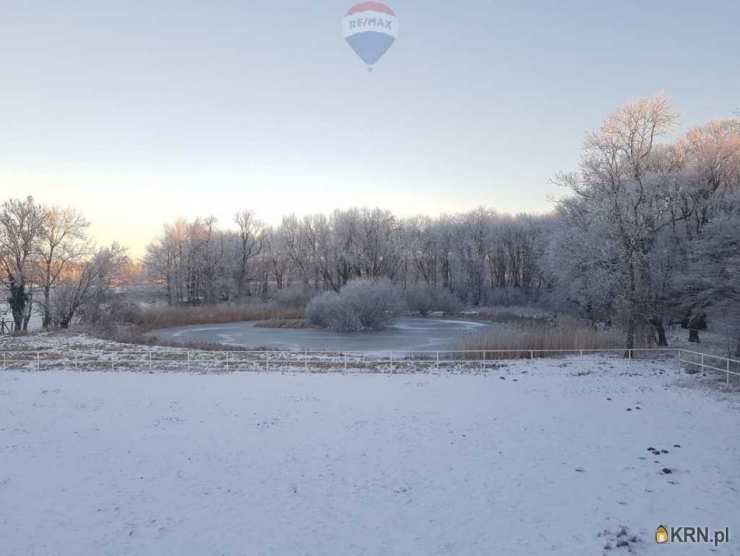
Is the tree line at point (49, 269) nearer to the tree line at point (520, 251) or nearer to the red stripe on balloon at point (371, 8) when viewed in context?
the tree line at point (520, 251)

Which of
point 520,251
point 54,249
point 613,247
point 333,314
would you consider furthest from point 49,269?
point 520,251

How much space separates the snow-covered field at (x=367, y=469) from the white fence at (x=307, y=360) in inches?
182

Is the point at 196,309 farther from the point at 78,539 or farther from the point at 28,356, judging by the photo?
the point at 78,539

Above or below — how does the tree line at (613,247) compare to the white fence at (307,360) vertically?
above

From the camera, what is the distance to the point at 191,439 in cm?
1346

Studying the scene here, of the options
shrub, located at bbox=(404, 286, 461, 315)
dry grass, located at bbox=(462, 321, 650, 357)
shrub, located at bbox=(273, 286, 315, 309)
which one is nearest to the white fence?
dry grass, located at bbox=(462, 321, 650, 357)

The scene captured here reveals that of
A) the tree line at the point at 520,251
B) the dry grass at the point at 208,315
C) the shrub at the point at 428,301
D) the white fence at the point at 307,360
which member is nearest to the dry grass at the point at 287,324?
the dry grass at the point at 208,315

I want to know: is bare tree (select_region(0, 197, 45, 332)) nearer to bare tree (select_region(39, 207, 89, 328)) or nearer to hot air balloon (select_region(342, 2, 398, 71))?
bare tree (select_region(39, 207, 89, 328))

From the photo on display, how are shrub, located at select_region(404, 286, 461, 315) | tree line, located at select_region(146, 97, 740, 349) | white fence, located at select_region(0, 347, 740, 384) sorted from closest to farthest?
white fence, located at select_region(0, 347, 740, 384) < tree line, located at select_region(146, 97, 740, 349) < shrub, located at select_region(404, 286, 461, 315)

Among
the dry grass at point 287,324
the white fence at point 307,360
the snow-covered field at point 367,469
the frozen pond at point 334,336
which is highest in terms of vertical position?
the dry grass at point 287,324

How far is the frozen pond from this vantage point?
1323 inches

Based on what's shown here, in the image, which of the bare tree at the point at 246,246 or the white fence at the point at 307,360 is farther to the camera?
the bare tree at the point at 246,246

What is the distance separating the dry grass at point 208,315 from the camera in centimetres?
4875

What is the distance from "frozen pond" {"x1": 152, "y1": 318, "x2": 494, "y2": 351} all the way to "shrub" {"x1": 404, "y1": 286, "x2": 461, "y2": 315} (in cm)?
1040
